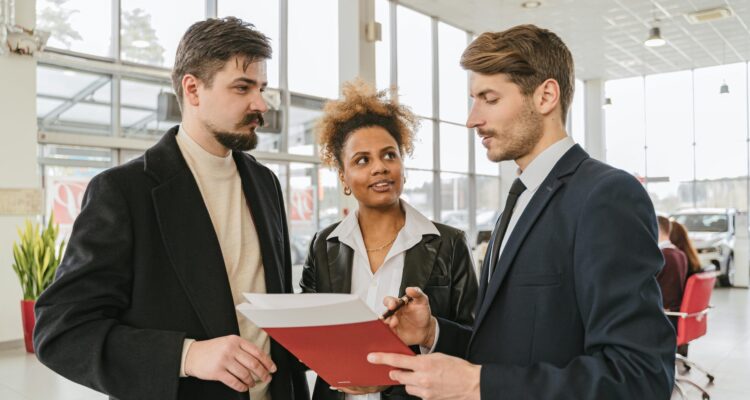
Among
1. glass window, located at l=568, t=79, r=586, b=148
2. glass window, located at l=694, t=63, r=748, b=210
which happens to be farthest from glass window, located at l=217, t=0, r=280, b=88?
glass window, located at l=694, t=63, r=748, b=210

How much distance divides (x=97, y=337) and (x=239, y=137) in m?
0.59

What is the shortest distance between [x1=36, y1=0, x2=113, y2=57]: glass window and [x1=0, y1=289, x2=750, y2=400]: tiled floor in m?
3.20

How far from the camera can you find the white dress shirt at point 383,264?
191cm

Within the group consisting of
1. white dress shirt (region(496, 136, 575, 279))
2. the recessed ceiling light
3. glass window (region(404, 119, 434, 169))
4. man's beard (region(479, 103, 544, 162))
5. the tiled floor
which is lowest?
the tiled floor

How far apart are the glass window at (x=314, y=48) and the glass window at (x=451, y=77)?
273 cm

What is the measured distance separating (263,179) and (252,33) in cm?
44

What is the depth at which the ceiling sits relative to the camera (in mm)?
9984

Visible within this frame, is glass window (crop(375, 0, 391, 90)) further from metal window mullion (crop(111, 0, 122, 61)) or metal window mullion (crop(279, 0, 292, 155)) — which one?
metal window mullion (crop(111, 0, 122, 61))

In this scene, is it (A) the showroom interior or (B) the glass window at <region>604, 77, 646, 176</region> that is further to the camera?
(B) the glass window at <region>604, 77, 646, 176</region>

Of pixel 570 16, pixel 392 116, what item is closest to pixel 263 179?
pixel 392 116

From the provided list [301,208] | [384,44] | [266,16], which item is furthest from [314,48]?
[301,208]

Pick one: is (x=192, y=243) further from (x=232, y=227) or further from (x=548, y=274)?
(x=548, y=274)

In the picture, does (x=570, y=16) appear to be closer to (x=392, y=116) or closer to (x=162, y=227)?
(x=392, y=116)

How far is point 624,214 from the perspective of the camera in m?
1.06
